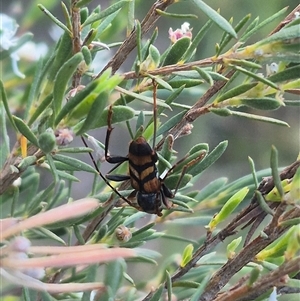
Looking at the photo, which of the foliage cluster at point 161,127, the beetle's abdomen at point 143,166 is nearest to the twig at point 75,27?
the foliage cluster at point 161,127

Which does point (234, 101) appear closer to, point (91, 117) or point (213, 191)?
point (91, 117)

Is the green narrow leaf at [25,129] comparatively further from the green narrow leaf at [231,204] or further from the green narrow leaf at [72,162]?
the green narrow leaf at [231,204]

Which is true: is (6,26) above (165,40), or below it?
above

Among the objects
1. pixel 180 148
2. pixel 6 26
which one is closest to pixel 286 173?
pixel 6 26

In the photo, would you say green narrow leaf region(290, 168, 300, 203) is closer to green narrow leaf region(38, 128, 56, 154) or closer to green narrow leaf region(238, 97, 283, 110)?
green narrow leaf region(238, 97, 283, 110)

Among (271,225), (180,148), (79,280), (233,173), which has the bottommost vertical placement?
(233,173)

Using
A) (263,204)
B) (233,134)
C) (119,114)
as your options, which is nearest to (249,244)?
(263,204)
